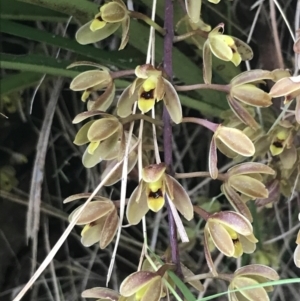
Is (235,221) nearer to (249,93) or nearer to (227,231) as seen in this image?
(227,231)

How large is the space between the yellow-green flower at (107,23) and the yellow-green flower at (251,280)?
273 millimetres

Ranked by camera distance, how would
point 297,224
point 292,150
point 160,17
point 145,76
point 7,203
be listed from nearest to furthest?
point 145,76 → point 292,150 → point 160,17 → point 297,224 → point 7,203

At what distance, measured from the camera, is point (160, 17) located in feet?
2.60

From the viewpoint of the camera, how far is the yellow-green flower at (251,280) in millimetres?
576

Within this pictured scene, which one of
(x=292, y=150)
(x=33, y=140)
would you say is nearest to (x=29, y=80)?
(x=33, y=140)

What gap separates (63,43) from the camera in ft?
2.47

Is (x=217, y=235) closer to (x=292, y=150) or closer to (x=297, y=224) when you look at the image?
(x=292, y=150)

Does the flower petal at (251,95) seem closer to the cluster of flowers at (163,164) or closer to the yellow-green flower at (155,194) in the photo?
the cluster of flowers at (163,164)

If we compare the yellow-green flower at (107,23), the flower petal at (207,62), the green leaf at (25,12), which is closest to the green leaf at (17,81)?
the green leaf at (25,12)

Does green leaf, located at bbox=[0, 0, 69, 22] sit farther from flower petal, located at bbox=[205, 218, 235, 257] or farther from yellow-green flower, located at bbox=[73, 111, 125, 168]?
flower petal, located at bbox=[205, 218, 235, 257]

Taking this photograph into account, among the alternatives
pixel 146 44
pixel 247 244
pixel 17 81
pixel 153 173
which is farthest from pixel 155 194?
pixel 17 81

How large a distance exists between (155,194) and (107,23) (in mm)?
208

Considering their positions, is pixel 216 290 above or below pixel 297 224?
below

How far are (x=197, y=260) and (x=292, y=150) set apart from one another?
388 mm
